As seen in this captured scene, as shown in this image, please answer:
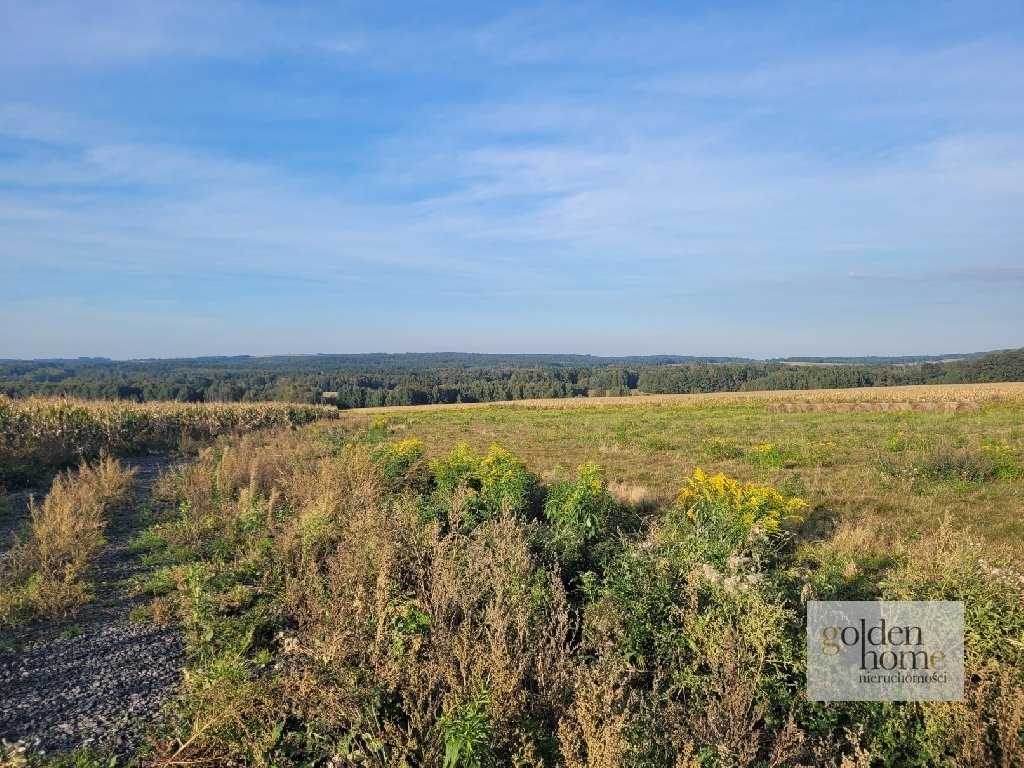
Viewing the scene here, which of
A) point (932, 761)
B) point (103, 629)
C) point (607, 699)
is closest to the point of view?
point (607, 699)

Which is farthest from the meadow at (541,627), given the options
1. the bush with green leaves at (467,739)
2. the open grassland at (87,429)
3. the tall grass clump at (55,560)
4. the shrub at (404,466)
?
the open grassland at (87,429)

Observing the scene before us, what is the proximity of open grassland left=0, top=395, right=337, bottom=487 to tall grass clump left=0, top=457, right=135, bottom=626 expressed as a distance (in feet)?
20.9

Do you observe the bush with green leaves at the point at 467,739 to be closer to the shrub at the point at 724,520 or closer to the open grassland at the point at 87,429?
the shrub at the point at 724,520

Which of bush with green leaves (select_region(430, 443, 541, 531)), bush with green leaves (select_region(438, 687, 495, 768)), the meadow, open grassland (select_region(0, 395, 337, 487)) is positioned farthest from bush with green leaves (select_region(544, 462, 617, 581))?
open grassland (select_region(0, 395, 337, 487))

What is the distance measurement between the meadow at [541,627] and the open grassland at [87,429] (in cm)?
902

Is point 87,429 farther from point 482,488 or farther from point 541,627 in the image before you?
point 541,627

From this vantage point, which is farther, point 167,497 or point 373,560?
point 167,497

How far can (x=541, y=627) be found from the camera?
437cm

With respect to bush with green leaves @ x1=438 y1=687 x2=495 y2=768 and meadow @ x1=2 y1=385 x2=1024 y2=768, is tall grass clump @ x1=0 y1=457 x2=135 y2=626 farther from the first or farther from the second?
bush with green leaves @ x1=438 y1=687 x2=495 y2=768

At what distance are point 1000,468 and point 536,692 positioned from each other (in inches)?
545

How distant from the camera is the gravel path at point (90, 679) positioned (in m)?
3.79

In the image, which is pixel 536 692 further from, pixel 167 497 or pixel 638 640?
pixel 167 497

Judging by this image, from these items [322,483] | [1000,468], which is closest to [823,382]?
[1000,468]

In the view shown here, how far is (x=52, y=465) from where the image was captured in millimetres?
15883
